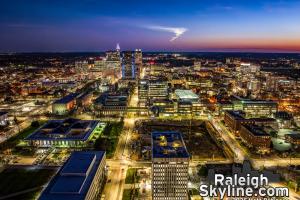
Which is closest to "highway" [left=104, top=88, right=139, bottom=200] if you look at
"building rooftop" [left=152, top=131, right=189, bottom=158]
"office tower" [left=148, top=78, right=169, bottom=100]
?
"building rooftop" [left=152, top=131, right=189, bottom=158]

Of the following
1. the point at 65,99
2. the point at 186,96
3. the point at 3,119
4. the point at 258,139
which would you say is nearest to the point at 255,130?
the point at 258,139

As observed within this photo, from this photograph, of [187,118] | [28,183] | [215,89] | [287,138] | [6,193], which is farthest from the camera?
[215,89]

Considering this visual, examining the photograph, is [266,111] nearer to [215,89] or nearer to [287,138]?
[287,138]

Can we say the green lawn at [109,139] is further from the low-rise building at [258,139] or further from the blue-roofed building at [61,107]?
the low-rise building at [258,139]

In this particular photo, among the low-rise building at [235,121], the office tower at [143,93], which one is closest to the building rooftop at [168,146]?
the low-rise building at [235,121]

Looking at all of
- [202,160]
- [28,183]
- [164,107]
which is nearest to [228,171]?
[202,160]
